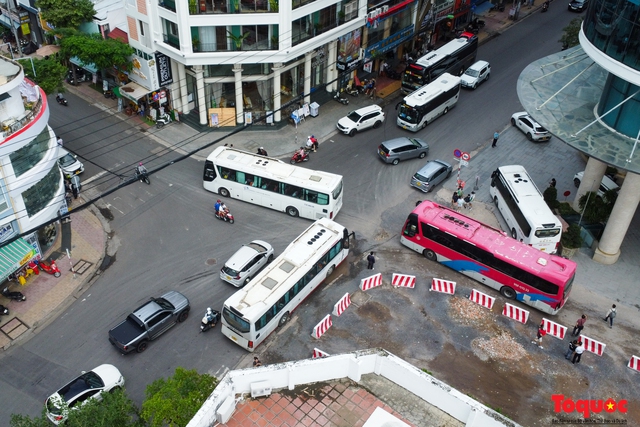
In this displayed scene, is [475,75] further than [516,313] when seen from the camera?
Yes

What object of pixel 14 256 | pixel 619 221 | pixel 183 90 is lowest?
pixel 14 256

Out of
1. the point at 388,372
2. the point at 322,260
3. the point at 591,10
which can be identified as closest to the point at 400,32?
the point at 591,10

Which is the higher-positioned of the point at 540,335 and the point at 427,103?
the point at 427,103

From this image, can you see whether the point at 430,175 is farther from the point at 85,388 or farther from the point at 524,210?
the point at 85,388

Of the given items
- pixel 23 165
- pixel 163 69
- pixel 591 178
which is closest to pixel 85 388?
pixel 23 165

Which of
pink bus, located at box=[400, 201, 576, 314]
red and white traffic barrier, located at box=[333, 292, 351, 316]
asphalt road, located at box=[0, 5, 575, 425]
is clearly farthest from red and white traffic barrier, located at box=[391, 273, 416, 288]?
red and white traffic barrier, located at box=[333, 292, 351, 316]

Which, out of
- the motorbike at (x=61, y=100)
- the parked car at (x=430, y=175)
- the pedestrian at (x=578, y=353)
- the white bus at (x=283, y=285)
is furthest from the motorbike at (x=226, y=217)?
the pedestrian at (x=578, y=353)

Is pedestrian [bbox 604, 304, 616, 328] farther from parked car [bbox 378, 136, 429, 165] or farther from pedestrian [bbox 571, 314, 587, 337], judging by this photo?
A: parked car [bbox 378, 136, 429, 165]
